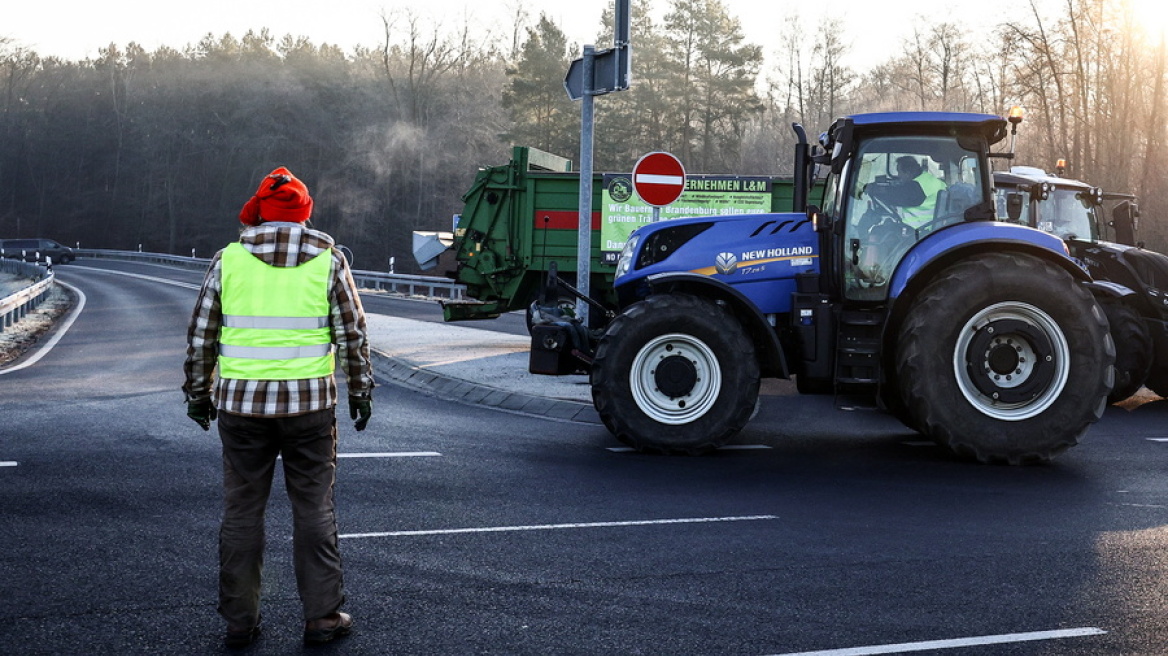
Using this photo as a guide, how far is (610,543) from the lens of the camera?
255 inches

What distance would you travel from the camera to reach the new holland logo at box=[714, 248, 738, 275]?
9562 millimetres

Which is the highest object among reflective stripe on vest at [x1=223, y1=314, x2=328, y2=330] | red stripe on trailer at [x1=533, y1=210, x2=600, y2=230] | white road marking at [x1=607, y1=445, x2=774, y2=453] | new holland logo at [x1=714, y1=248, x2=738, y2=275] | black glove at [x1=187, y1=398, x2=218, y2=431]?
red stripe on trailer at [x1=533, y1=210, x2=600, y2=230]

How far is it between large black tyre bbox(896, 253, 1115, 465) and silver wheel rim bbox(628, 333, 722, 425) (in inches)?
59.3

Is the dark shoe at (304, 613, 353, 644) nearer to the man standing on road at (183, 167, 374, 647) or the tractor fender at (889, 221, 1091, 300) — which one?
the man standing on road at (183, 167, 374, 647)

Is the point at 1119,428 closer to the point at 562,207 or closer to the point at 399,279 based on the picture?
the point at 562,207

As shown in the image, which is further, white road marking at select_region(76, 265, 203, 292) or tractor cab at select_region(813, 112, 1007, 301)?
white road marking at select_region(76, 265, 203, 292)

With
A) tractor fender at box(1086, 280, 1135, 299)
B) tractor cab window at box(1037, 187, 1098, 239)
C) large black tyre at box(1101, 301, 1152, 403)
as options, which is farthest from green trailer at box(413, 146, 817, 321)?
large black tyre at box(1101, 301, 1152, 403)

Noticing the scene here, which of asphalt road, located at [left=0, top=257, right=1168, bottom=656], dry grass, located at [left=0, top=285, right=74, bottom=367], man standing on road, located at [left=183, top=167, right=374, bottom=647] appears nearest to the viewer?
man standing on road, located at [left=183, top=167, right=374, bottom=647]

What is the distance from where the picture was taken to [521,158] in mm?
18906

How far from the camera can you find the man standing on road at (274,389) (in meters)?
4.76

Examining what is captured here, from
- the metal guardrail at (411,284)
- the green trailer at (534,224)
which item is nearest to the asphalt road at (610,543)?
the green trailer at (534,224)

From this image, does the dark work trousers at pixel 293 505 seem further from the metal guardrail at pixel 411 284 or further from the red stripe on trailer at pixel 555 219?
the metal guardrail at pixel 411 284

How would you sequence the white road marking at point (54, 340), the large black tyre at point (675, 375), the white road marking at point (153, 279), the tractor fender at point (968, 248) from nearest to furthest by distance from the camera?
1. the tractor fender at point (968, 248)
2. the large black tyre at point (675, 375)
3. the white road marking at point (54, 340)
4. the white road marking at point (153, 279)

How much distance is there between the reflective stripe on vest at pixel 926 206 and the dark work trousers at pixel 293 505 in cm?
597
